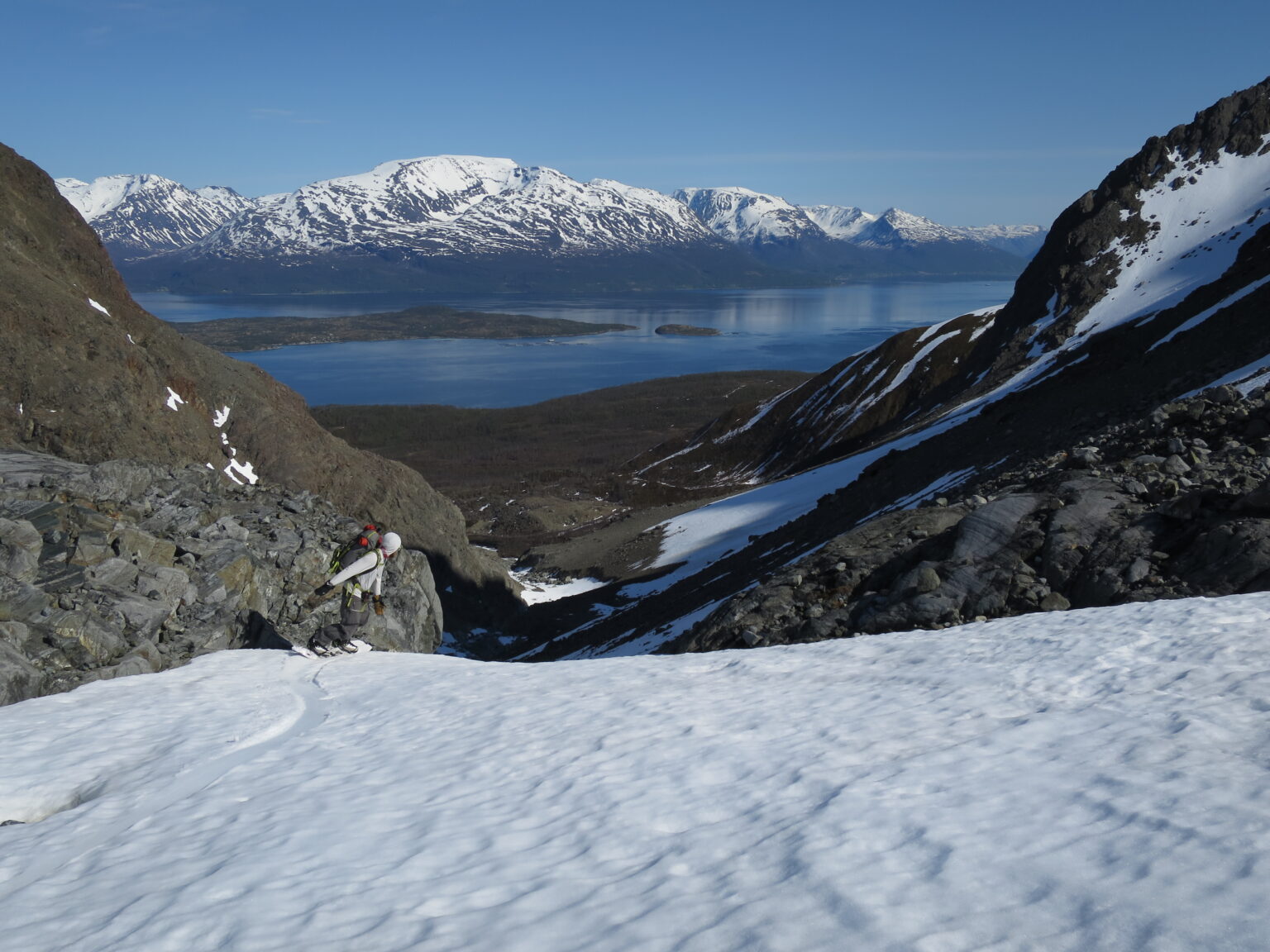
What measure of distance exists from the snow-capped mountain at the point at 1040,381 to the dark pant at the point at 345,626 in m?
8.58

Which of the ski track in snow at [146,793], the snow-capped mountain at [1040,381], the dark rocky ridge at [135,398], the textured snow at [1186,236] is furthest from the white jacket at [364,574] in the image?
the textured snow at [1186,236]

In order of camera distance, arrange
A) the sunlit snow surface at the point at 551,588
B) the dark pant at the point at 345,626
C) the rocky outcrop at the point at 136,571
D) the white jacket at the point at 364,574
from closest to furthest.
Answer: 1. the rocky outcrop at the point at 136,571
2. the white jacket at the point at 364,574
3. the dark pant at the point at 345,626
4. the sunlit snow surface at the point at 551,588

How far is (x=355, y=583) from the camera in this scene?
15.1m

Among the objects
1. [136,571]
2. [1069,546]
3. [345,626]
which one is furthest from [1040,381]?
[136,571]

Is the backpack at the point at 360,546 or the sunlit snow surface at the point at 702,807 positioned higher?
the backpack at the point at 360,546

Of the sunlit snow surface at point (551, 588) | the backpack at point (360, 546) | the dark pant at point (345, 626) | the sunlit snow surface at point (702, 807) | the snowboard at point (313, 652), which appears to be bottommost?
the sunlit snow surface at point (551, 588)

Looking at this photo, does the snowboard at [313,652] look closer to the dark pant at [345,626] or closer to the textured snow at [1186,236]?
the dark pant at [345,626]

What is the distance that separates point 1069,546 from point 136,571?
636 inches

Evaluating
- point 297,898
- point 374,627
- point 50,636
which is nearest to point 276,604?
point 374,627

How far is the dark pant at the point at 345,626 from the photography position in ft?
50.2

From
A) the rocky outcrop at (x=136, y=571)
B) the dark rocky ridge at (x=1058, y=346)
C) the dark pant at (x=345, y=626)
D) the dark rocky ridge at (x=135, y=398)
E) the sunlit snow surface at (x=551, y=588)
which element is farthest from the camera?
the sunlit snow surface at (x=551, y=588)

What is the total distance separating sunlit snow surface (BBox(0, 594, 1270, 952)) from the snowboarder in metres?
3.22

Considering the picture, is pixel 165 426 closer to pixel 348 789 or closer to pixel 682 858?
pixel 348 789

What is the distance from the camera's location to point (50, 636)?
41.6 feet
